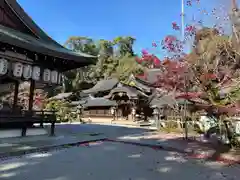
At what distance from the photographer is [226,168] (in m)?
5.75

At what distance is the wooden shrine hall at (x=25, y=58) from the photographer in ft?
28.1

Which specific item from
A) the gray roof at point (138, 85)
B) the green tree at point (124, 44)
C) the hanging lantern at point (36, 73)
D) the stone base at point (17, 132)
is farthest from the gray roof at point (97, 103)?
the green tree at point (124, 44)

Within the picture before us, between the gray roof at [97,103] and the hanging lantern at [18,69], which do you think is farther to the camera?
the gray roof at [97,103]

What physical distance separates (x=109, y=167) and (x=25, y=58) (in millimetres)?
6281

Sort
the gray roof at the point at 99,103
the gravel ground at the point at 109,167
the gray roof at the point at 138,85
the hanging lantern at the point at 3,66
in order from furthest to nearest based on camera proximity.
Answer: the gray roof at the point at 138,85, the gray roof at the point at 99,103, the hanging lantern at the point at 3,66, the gravel ground at the point at 109,167

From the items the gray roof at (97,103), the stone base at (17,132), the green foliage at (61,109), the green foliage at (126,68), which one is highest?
the green foliage at (126,68)

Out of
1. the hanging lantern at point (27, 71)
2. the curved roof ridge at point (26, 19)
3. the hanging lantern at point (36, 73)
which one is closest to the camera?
the hanging lantern at point (27, 71)

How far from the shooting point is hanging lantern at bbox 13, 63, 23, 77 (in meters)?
8.93

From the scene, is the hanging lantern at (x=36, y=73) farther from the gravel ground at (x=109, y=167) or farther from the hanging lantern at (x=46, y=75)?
the gravel ground at (x=109, y=167)

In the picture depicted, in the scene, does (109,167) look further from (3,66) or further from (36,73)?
(36,73)

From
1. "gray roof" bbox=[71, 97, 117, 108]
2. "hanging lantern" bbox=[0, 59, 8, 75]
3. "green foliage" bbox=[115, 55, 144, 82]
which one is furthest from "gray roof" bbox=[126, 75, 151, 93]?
"hanging lantern" bbox=[0, 59, 8, 75]

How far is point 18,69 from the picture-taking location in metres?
9.03

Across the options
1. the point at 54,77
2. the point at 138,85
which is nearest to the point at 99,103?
the point at 138,85

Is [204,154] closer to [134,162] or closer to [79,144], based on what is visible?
[134,162]
